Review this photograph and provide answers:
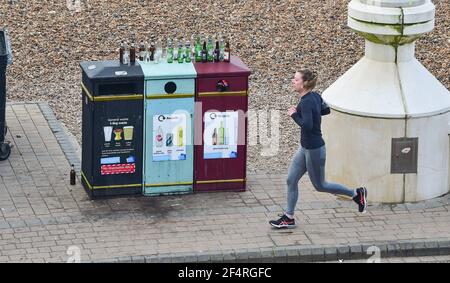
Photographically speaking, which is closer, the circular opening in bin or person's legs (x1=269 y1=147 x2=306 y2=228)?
→ person's legs (x1=269 y1=147 x2=306 y2=228)

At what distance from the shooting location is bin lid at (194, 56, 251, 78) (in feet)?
42.3

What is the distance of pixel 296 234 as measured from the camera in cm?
1222

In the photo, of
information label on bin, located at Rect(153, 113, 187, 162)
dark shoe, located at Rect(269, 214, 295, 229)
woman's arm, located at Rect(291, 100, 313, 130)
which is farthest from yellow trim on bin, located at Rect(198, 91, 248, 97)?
dark shoe, located at Rect(269, 214, 295, 229)

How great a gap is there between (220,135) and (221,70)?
658 millimetres

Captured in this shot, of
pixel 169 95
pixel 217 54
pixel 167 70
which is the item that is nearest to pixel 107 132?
pixel 169 95

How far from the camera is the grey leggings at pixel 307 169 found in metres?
12.2

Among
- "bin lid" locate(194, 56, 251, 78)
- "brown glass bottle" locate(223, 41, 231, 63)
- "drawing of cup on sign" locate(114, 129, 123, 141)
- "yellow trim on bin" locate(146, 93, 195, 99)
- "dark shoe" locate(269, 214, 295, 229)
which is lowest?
"dark shoe" locate(269, 214, 295, 229)

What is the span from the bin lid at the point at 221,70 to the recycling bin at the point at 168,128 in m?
0.09

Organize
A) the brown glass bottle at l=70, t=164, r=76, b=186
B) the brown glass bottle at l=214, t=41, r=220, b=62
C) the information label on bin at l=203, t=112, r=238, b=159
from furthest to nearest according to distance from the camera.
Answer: the brown glass bottle at l=70, t=164, r=76, b=186 < the brown glass bottle at l=214, t=41, r=220, b=62 < the information label on bin at l=203, t=112, r=238, b=159

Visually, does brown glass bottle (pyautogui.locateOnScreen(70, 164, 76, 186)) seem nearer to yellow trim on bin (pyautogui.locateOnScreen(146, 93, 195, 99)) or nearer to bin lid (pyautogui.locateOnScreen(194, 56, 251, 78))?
yellow trim on bin (pyautogui.locateOnScreen(146, 93, 195, 99))

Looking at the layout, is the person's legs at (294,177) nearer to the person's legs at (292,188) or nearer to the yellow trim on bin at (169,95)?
the person's legs at (292,188)

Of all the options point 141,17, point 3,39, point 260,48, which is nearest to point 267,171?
point 3,39

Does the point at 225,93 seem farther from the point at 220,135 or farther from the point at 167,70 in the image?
the point at 167,70

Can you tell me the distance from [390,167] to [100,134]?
282cm
